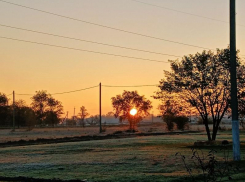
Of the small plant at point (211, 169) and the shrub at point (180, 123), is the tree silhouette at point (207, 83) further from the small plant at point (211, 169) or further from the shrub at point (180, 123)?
the shrub at point (180, 123)

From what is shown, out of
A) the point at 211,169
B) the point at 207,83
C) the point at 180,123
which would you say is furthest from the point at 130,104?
the point at 211,169

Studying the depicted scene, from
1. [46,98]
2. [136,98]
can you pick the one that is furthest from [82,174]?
[46,98]

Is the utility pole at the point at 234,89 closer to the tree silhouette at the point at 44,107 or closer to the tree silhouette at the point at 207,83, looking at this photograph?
the tree silhouette at the point at 207,83

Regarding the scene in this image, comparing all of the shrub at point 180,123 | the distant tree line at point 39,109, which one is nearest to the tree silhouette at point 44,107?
the distant tree line at point 39,109

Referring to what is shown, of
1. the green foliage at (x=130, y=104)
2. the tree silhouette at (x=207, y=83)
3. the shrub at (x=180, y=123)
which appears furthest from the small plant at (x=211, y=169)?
the green foliage at (x=130, y=104)

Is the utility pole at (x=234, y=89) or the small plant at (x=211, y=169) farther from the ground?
the utility pole at (x=234, y=89)

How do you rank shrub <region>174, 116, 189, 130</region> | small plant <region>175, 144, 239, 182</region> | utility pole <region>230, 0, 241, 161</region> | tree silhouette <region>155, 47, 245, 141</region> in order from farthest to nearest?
shrub <region>174, 116, 189, 130</region>
tree silhouette <region>155, 47, 245, 141</region>
utility pole <region>230, 0, 241, 161</region>
small plant <region>175, 144, 239, 182</region>

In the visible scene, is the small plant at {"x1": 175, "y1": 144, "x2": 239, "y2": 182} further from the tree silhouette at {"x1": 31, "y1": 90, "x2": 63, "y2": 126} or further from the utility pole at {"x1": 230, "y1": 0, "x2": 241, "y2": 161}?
the tree silhouette at {"x1": 31, "y1": 90, "x2": 63, "y2": 126}

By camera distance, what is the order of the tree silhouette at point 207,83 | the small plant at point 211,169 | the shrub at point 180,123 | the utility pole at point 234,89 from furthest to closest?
1. the shrub at point 180,123
2. the tree silhouette at point 207,83
3. the utility pole at point 234,89
4. the small plant at point 211,169

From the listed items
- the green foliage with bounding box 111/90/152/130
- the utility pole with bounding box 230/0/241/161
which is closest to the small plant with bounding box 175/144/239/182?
the utility pole with bounding box 230/0/241/161

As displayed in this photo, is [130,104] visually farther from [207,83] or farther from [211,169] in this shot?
[211,169]

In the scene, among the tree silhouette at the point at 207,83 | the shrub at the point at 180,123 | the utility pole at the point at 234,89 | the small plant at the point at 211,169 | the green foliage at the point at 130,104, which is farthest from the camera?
the green foliage at the point at 130,104

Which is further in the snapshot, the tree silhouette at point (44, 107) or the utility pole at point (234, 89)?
the tree silhouette at point (44, 107)

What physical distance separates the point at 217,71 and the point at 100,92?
1808 inches
